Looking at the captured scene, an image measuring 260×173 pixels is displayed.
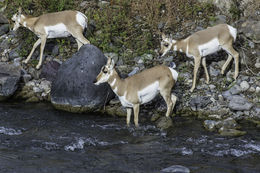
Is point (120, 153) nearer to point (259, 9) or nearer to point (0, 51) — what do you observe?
point (0, 51)

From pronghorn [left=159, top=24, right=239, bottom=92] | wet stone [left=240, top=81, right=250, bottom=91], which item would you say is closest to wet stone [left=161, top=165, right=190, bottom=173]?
pronghorn [left=159, top=24, right=239, bottom=92]

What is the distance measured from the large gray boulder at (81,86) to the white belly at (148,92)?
158 centimetres

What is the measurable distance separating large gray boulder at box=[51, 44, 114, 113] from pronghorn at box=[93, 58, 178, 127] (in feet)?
4.17

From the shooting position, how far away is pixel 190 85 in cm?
1116

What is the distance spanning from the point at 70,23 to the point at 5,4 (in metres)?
4.26

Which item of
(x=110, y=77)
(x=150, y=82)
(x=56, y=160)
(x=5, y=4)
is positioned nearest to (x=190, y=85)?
(x=150, y=82)

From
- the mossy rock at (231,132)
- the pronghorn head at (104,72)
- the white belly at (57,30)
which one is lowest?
the mossy rock at (231,132)

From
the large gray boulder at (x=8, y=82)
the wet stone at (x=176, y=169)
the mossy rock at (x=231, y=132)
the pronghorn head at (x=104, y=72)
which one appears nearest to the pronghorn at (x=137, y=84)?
the pronghorn head at (x=104, y=72)

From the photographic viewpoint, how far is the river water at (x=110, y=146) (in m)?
7.20

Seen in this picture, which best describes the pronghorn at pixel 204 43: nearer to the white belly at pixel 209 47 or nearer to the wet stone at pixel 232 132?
the white belly at pixel 209 47

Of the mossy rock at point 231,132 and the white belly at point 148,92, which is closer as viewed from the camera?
the mossy rock at point 231,132

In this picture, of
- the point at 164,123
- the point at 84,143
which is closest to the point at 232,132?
the point at 164,123

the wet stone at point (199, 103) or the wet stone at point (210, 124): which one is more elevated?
the wet stone at point (199, 103)

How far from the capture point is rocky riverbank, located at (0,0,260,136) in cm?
985
